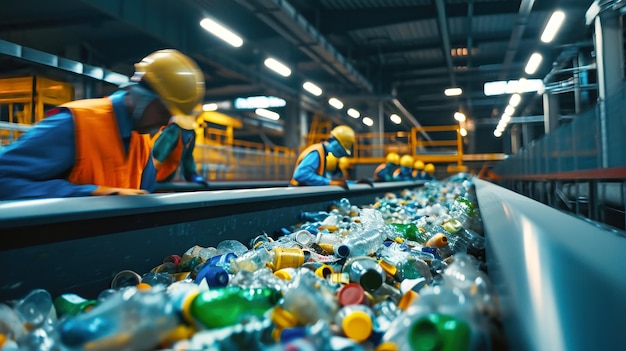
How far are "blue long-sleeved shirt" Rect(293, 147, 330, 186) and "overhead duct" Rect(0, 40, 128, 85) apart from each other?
2.66 m

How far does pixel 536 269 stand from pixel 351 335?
44cm

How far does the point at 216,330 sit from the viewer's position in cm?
96

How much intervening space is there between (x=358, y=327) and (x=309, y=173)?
473cm

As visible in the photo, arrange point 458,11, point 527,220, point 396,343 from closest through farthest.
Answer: point 396,343 → point 527,220 → point 458,11

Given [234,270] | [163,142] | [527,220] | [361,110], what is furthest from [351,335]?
[361,110]

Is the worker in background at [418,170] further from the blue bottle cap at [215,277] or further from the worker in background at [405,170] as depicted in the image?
the blue bottle cap at [215,277]

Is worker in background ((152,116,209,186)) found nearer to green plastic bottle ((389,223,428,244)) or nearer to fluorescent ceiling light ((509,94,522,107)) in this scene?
green plastic bottle ((389,223,428,244))

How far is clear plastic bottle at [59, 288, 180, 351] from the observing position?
88 centimetres

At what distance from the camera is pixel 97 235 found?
1.63 metres

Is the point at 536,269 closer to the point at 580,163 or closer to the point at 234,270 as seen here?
the point at 234,270

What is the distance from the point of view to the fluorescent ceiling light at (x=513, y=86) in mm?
15945

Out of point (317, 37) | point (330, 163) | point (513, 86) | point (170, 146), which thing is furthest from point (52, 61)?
point (513, 86)

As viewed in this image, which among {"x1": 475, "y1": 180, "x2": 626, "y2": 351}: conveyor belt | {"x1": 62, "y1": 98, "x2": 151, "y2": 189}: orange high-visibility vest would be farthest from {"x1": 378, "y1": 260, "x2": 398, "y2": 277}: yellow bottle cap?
{"x1": 62, "y1": 98, "x2": 151, "y2": 189}: orange high-visibility vest

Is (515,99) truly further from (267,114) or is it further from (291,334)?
(291,334)
